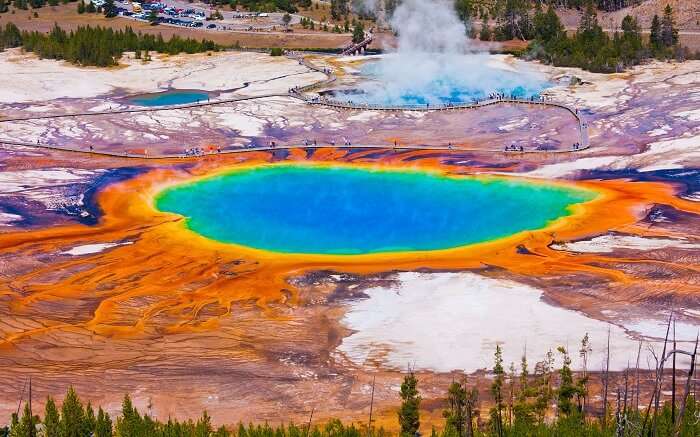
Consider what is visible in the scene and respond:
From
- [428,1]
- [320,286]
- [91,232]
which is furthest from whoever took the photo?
[428,1]

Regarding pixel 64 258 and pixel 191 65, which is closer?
pixel 64 258

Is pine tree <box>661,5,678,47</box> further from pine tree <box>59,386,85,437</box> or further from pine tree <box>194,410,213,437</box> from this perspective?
pine tree <box>59,386,85,437</box>

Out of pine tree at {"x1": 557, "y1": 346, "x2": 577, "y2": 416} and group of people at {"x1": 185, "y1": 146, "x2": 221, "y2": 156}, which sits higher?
group of people at {"x1": 185, "y1": 146, "x2": 221, "y2": 156}

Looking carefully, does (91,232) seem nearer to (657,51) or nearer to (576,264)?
(576,264)

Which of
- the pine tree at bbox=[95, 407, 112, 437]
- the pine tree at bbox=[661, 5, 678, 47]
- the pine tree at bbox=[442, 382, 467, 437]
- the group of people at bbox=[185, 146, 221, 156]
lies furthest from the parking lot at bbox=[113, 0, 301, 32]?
the pine tree at bbox=[95, 407, 112, 437]

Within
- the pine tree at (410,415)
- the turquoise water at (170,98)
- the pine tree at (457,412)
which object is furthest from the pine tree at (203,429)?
the turquoise water at (170,98)

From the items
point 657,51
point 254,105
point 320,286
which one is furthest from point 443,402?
point 657,51

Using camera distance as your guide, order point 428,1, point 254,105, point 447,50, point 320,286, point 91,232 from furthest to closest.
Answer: point 428,1, point 447,50, point 254,105, point 91,232, point 320,286
